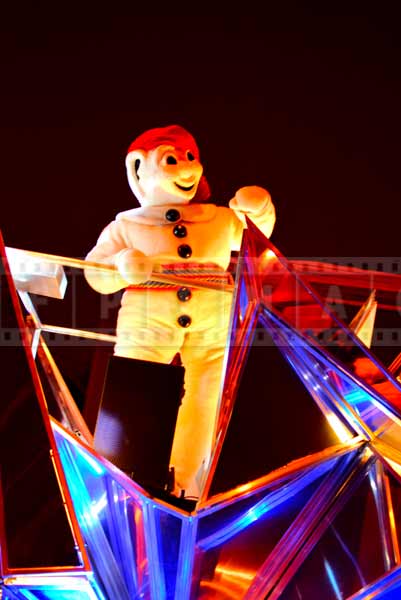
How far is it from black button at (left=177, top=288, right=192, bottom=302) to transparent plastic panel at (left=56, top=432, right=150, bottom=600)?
1.01 ft

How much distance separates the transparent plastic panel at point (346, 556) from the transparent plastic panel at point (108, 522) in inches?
5.9

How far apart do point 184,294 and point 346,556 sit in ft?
1.51

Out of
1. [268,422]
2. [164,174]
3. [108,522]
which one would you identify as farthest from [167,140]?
[108,522]

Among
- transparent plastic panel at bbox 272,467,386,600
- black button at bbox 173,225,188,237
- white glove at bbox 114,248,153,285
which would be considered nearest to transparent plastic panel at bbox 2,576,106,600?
transparent plastic panel at bbox 272,467,386,600

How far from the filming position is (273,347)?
88cm

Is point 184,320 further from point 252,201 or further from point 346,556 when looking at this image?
point 346,556

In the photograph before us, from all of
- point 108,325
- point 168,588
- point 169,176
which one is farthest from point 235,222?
point 168,588

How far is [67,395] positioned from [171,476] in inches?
9.0

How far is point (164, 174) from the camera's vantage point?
46.1 inches

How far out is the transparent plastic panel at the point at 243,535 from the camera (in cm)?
77

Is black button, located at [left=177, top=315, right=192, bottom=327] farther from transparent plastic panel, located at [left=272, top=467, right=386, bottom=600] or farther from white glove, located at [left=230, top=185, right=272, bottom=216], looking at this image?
transparent plastic panel, located at [left=272, top=467, right=386, bottom=600]

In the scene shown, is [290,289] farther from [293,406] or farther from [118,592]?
[118,592]

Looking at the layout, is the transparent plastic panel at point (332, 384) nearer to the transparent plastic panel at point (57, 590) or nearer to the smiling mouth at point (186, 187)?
the transparent plastic panel at point (57, 590)

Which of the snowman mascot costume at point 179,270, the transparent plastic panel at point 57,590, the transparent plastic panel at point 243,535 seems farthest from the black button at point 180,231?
the transparent plastic panel at point 57,590
